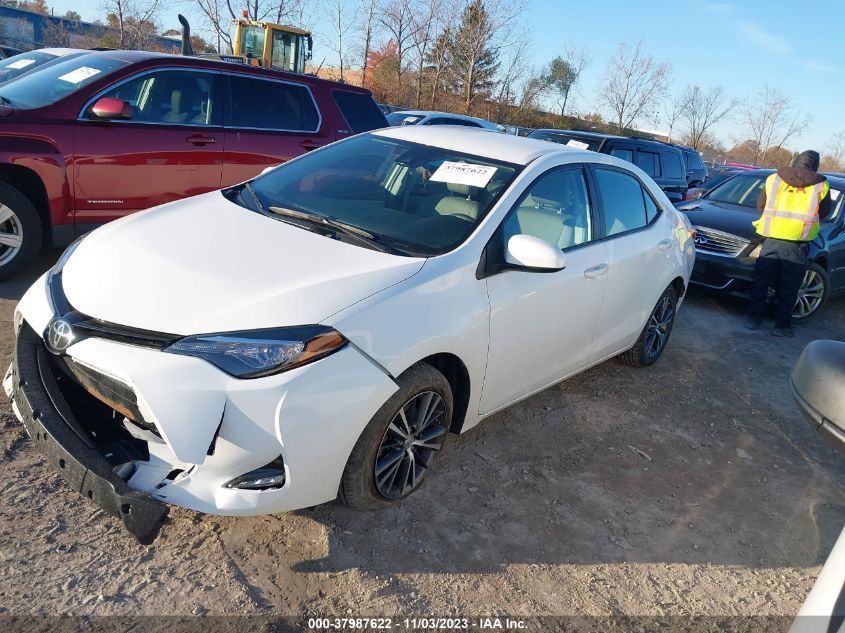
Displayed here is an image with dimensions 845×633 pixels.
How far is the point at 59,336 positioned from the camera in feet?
8.20

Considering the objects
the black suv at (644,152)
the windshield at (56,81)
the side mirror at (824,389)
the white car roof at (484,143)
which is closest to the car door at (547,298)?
the white car roof at (484,143)

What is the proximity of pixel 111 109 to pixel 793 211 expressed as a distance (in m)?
5.98

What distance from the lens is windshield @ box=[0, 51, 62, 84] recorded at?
18.9 feet

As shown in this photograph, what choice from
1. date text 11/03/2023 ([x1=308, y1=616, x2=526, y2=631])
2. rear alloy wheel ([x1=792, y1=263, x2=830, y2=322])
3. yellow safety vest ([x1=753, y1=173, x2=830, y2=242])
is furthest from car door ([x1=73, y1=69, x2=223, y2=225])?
rear alloy wheel ([x1=792, y1=263, x2=830, y2=322])

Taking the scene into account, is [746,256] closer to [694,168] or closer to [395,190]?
[395,190]

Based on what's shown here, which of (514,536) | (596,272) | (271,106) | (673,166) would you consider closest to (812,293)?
(596,272)

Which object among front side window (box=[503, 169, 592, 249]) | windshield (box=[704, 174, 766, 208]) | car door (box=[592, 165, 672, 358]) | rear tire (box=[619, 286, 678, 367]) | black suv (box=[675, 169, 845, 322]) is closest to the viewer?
front side window (box=[503, 169, 592, 249])

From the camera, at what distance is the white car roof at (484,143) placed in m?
3.69

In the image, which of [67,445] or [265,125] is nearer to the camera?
[67,445]

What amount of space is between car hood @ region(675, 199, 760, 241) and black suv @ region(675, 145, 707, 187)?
8225 mm

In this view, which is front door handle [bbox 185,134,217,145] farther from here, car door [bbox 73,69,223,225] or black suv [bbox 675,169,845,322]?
black suv [bbox 675,169,845,322]

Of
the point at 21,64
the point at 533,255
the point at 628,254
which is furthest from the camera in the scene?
the point at 21,64

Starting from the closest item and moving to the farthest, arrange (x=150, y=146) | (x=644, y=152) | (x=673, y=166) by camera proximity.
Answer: (x=150, y=146), (x=644, y=152), (x=673, y=166)

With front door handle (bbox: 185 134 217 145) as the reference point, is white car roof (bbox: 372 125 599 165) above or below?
above
